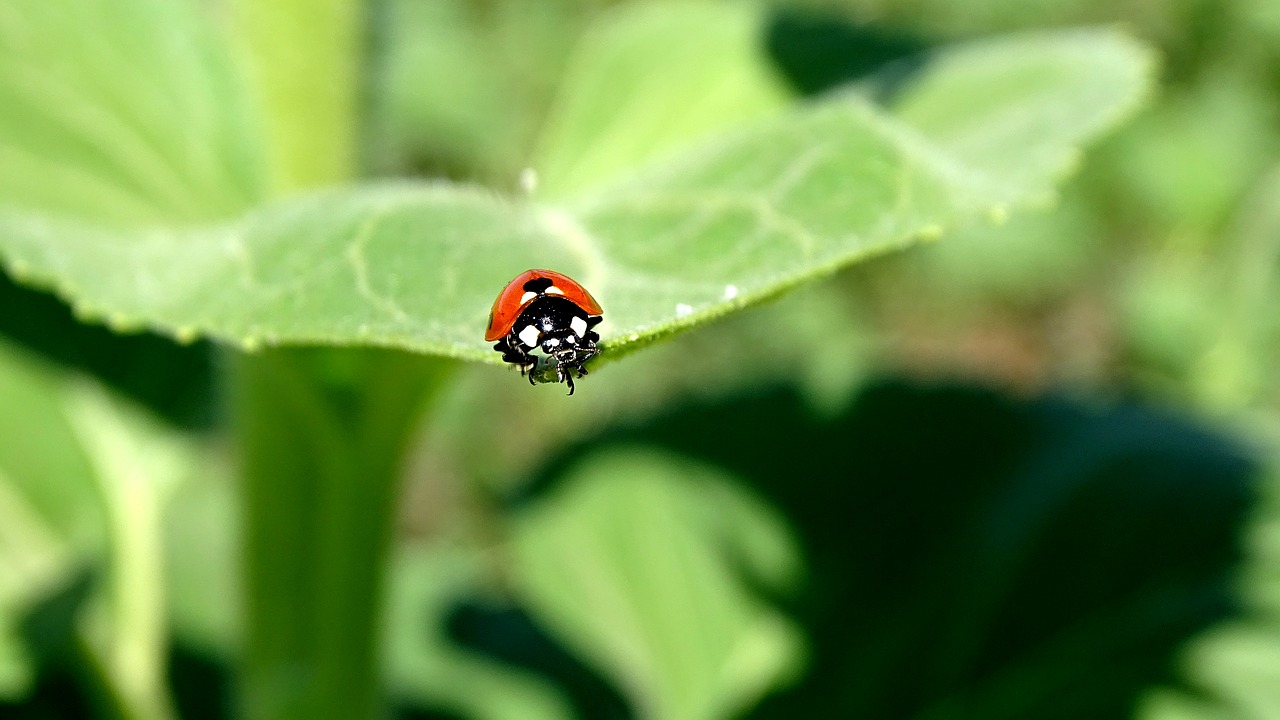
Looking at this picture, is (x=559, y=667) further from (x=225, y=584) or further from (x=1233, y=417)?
(x=1233, y=417)

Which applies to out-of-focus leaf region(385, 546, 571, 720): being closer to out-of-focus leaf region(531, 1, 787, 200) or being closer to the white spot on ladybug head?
out-of-focus leaf region(531, 1, 787, 200)

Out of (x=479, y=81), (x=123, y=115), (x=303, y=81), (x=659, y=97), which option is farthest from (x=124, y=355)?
(x=479, y=81)

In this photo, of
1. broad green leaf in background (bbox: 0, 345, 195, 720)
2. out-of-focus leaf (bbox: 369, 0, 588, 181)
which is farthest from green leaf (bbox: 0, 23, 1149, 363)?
out-of-focus leaf (bbox: 369, 0, 588, 181)

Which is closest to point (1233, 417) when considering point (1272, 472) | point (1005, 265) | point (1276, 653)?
point (1272, 472)

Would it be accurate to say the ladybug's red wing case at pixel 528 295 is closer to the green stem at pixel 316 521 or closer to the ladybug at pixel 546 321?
the ladybug at pixel 546 321

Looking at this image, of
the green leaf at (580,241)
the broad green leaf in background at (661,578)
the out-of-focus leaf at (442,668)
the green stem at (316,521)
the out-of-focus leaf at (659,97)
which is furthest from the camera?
the out-of-focus leaf at (442,668)

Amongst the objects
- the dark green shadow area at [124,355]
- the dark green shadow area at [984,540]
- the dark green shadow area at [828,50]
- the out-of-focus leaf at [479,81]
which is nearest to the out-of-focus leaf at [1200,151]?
the out-of-focus leaf at [479,81]
